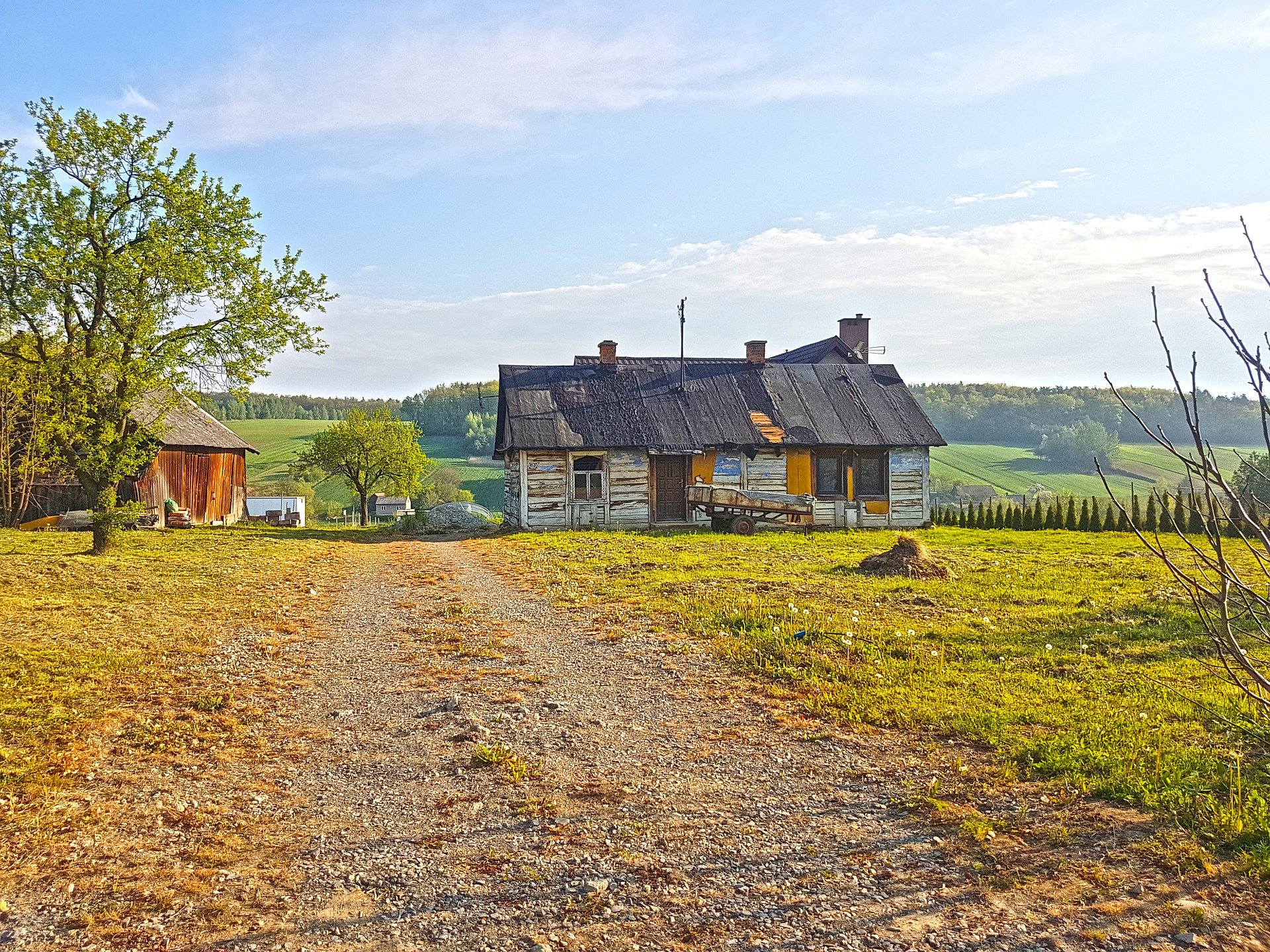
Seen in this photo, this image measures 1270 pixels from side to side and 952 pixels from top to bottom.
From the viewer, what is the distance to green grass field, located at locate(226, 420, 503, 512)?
77375mm

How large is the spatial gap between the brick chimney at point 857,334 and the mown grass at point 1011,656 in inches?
891

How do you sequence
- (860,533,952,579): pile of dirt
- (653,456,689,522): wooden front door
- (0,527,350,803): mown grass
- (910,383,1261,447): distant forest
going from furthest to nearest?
1. (910,383,1261,447): distant forest
2. (653,456,689,522): wooden front door
3. (860,533,952,579): pile of dirt
4. (0,527,350,803): mown grass

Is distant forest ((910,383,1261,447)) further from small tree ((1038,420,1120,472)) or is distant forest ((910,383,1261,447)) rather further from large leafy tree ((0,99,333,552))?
large leafy tree ((0,99,333,552))

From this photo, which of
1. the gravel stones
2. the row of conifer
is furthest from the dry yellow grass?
the row of conifer

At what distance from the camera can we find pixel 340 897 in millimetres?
4438

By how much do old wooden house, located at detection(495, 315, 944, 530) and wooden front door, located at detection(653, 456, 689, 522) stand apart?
4 centimetres

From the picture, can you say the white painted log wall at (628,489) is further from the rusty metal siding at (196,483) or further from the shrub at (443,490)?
the shrub at (443,490)

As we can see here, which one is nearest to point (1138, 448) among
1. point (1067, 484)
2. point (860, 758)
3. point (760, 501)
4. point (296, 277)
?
point (1067, 484)

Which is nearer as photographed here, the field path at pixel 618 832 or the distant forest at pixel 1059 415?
the field path at pixel 618 832

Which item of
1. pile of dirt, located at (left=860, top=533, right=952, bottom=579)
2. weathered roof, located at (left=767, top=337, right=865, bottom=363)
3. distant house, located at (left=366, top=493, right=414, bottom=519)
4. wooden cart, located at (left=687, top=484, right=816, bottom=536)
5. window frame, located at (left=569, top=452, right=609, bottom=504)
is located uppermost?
weathered roof, located at (left=767, top=337, right=865, bottom=363)

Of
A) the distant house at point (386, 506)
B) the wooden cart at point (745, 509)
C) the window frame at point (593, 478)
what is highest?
the window frame at point (593, 478)

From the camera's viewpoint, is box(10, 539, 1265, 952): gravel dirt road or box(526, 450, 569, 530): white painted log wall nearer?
box(10, 539, 1265, 952): gravel dirt road

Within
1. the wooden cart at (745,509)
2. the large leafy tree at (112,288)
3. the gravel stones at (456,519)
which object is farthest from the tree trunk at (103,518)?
the wooden cart at (745,509)

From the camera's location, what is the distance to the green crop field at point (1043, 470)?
246 ft
